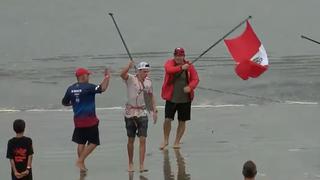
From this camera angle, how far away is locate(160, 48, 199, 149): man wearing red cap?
42.0 feet

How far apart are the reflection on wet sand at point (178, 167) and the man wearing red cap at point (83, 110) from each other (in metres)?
1.04

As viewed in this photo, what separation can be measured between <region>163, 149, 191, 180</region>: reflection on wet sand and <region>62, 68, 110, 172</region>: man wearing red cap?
104 centimetres

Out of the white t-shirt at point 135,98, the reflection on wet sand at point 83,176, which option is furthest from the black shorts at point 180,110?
the reflection on wet sand at point 83,176

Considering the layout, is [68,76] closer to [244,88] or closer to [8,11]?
[244,88]

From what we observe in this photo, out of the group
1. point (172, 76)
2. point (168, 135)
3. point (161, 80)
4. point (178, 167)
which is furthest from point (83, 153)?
point (161, 80)

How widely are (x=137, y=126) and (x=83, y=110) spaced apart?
0.79m

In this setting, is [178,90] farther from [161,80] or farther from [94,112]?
[161,80]

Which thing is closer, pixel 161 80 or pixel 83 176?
pixel 83 176

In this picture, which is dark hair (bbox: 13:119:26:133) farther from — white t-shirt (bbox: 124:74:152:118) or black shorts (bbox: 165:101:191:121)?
black shorts (bbox: 165:101:191:121)

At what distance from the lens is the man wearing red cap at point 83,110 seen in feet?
37.1

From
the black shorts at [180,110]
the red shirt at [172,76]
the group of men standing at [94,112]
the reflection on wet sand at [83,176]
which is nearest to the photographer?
the reflection on wet sand at [83,176]

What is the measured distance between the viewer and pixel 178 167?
38.3 feet

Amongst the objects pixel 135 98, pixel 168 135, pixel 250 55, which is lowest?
pixel 168 135

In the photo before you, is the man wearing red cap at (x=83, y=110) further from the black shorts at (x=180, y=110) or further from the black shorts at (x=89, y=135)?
the black shorts at (x=180, y=110)
